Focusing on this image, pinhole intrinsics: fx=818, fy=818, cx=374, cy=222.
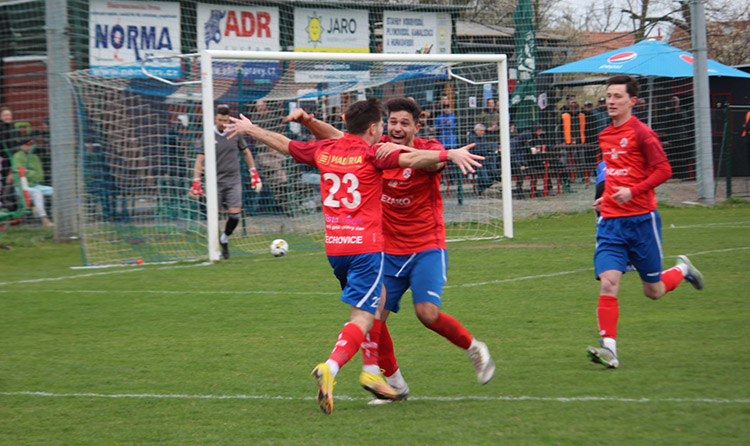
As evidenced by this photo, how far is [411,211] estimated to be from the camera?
210 inches

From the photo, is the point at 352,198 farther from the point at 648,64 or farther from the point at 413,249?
the point at 648,64

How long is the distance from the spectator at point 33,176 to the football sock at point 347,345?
12135 mm

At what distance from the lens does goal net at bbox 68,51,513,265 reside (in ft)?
42.2

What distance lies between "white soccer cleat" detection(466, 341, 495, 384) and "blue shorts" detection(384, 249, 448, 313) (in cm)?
37

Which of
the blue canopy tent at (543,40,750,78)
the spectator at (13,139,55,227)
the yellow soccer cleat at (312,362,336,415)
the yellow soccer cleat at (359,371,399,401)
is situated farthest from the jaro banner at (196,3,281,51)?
the yellow soccer cleat at (312,362,336,415)

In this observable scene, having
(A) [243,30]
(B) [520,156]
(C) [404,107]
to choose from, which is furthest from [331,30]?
(C) [404,107]

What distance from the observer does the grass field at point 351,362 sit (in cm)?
440

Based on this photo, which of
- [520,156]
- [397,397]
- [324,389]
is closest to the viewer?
[324,389]

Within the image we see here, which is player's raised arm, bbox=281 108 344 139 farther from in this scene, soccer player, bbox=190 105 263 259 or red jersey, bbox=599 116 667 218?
soccer player, bbox=190 105 263 259

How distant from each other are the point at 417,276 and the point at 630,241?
5.93 feet

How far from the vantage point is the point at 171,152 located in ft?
45.0

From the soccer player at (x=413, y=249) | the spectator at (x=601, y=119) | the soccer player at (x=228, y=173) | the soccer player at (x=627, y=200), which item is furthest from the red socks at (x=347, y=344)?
the spectator at (x=601, y=119)

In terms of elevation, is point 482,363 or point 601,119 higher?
point 601,119

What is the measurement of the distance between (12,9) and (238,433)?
1556 centimetres
